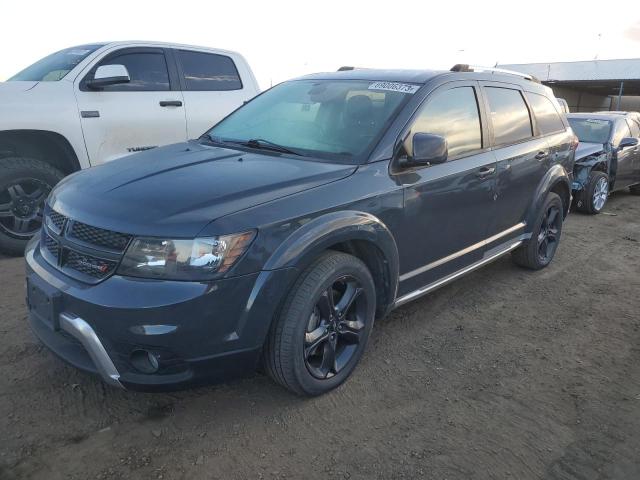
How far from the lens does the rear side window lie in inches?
189

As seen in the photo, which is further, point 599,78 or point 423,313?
point 599,78

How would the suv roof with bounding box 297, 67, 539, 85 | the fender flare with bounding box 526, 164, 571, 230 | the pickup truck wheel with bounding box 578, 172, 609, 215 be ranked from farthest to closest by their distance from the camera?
the pickup truck wheel with bounding box 578, 172, 609, 215 < the fender flare with bounding box 526, 164, 571, 230 < the suv roof with bounding box 297, 67, 539, 85

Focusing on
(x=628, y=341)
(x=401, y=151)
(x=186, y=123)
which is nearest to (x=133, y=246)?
(x=401, y=151)

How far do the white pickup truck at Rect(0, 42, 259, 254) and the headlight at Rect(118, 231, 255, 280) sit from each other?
316 centimetres

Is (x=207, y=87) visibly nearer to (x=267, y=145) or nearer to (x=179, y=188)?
(x=267, y=145)

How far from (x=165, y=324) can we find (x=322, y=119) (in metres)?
1.83

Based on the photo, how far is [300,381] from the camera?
108 inches

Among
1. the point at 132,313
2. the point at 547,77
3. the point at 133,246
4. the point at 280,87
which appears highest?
the point at 280,87

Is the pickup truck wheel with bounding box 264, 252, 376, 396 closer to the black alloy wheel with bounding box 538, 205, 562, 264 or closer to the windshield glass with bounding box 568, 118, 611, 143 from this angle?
the black alloy wheel with bounding box 538, 205, 562, 264

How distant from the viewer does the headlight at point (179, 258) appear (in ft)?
7.75

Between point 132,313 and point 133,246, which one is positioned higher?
point 133,246

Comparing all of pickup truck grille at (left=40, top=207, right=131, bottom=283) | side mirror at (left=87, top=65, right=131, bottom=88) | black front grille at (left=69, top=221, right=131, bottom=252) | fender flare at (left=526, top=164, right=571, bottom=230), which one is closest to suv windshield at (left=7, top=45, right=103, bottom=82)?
side mirror at (left=87, top=65, right=131, bottom=88)

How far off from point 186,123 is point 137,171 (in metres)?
3.01

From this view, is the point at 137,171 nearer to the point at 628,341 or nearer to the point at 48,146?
the point at 48,146
